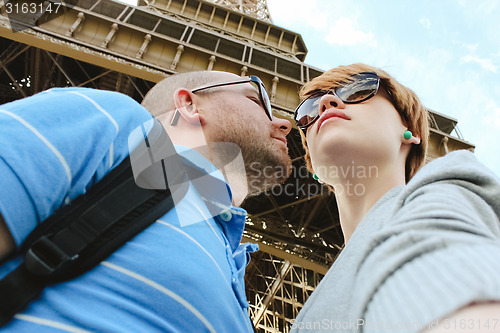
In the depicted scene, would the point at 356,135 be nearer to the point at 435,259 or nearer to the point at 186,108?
the point at 435,259

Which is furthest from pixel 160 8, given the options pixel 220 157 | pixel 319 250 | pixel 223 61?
pixel 220 157

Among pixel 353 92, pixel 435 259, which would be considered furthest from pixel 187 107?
pixel 435 259

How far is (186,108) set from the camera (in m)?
2.16

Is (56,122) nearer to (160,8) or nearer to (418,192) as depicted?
(418,192)

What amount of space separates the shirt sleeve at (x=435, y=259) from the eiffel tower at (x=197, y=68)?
813cm

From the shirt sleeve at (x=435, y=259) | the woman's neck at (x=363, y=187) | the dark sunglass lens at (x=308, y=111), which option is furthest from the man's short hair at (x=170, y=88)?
the shirt sleeve at (x=435, y=259)

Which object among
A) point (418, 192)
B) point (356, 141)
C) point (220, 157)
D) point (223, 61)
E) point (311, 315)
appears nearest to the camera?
point (418, 192)

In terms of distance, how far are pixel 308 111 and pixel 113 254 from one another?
4.49 ft

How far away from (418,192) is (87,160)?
1.02 metres

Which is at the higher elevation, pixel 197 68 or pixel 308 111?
pixel 308 111

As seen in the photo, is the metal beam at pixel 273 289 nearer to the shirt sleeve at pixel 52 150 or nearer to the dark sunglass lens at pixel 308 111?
the dark sunglass lens at pixel 308 111

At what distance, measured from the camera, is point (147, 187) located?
3.65ft

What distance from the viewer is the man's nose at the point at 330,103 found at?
1.65m

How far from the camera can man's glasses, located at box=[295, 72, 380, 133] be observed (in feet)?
5.55
